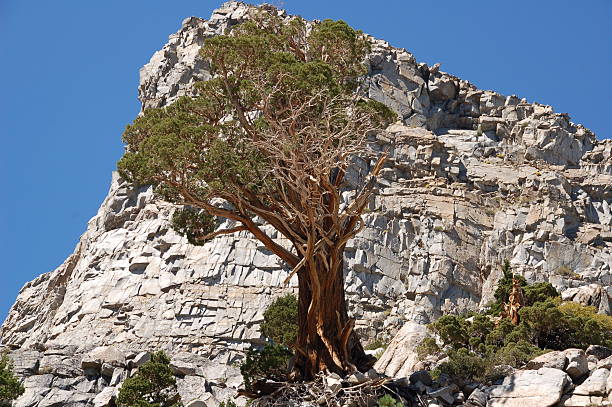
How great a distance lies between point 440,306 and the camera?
51.9m

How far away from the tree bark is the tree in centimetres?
3

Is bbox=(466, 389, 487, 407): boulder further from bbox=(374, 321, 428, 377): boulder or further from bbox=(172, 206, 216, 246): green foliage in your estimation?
bbox=(172, 206, 216, 246): green foliage

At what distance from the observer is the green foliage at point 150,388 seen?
89.2 ft

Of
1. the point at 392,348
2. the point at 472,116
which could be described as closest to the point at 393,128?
the point at 472,116

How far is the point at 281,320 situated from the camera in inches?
1569

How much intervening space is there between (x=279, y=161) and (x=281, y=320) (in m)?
16.3

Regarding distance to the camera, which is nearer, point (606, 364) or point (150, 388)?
point (606, 364)

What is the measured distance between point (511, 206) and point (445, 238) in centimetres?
668

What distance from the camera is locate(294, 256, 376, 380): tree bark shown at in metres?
23.6

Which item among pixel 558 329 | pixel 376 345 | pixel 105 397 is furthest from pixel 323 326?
pixel 376 345

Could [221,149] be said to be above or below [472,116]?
below

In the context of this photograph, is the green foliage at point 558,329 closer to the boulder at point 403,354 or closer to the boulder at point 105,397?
the boulder at point 403,354

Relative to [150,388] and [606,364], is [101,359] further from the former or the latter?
[606,364]

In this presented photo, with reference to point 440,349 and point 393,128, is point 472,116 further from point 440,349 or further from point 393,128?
point 440,349
